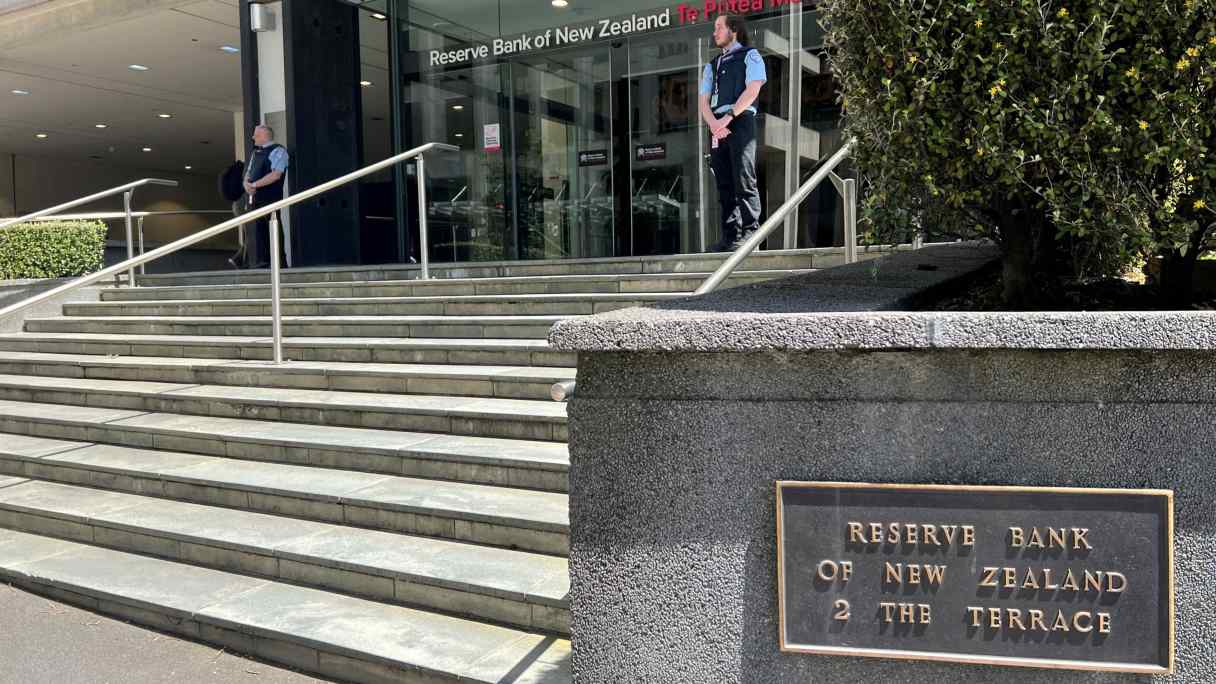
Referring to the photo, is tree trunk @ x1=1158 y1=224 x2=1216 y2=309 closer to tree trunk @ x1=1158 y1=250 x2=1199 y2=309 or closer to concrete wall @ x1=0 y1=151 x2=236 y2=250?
tree trunk @ x1=1158 y1=250 x2=1199 y2=309

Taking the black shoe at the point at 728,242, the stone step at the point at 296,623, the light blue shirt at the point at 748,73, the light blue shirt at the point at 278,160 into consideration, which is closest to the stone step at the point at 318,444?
the stone step at the point at 296,623

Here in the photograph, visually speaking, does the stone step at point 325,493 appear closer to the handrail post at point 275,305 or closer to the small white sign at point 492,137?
the handrail post at point 275,305

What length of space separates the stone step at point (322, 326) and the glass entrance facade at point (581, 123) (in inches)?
152

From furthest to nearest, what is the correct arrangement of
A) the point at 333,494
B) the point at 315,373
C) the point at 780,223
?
the point at 315,373, the point at 780,223, the point at 333,494

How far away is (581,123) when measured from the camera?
37.3ft

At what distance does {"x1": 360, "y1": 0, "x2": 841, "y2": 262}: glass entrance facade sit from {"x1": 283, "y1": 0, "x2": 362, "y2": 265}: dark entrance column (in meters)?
0.62

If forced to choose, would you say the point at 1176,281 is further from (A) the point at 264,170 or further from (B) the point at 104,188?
(B) the point at 104,188

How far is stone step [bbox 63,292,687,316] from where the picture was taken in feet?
21.2

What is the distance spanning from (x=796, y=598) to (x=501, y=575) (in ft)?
5.57

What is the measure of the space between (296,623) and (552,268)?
16.0 feet

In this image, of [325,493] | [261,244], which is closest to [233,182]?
[261,244]

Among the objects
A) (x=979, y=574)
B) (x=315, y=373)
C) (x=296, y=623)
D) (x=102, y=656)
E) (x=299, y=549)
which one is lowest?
(x=102, y=656)

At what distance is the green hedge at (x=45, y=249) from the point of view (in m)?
10.7

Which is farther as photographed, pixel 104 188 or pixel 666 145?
pixel 104 188
